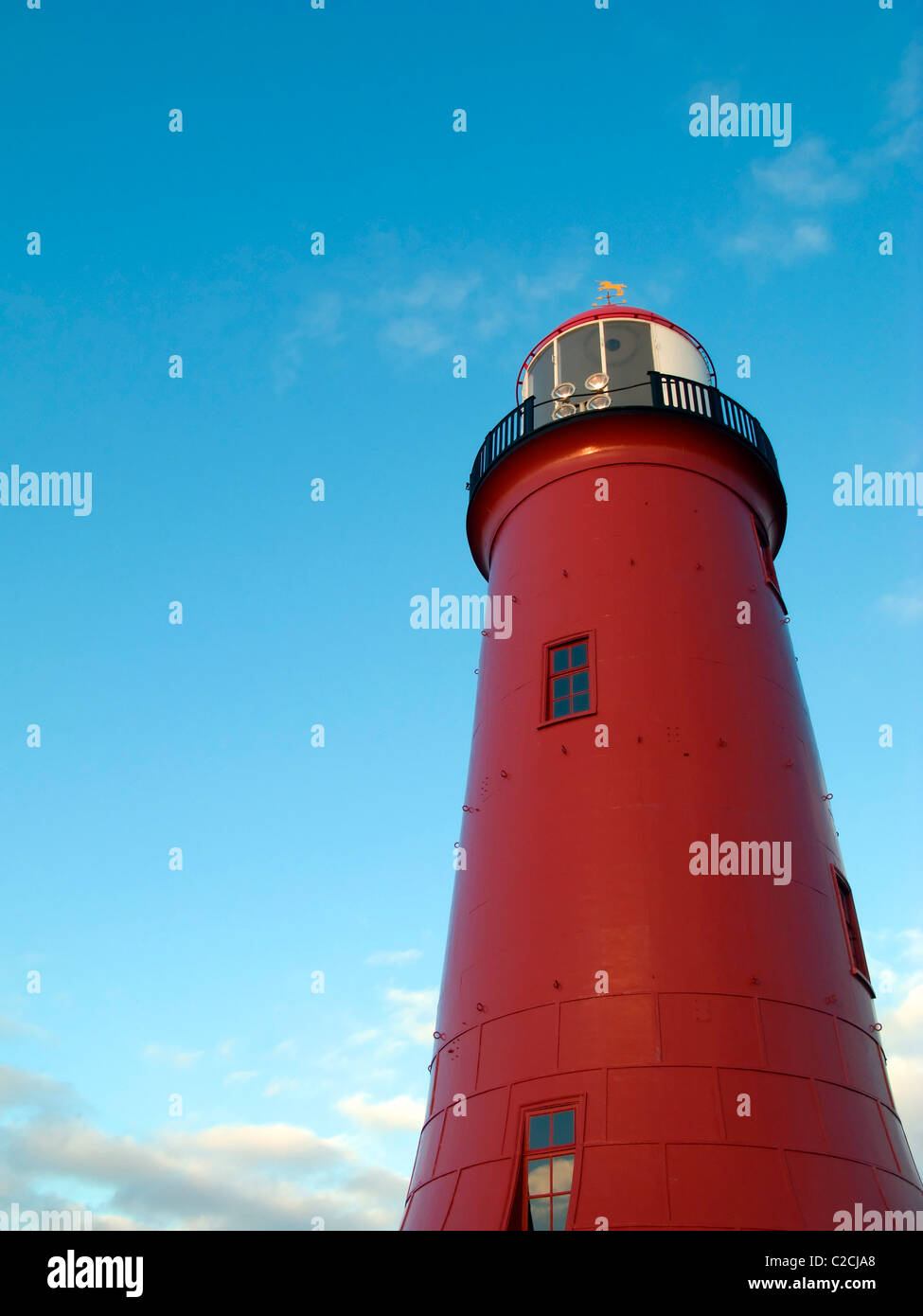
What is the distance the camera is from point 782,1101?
37.6ft

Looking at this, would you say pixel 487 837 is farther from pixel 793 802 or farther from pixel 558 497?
pixel 558 497

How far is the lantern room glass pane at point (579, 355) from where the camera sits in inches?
741

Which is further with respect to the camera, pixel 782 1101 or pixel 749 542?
pixel 749 542

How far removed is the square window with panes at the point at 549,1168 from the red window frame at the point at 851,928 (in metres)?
4.46

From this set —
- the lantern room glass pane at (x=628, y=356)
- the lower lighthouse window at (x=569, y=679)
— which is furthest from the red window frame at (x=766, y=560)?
the lower lighthouse window at (x=569, y=679)

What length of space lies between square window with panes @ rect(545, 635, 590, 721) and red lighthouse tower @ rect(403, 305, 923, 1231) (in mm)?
53

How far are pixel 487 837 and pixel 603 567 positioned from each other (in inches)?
169

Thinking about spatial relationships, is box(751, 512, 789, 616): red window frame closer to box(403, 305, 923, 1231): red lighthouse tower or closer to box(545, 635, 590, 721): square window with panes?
box(403, 305, 923, 1231): red lighthouse tower

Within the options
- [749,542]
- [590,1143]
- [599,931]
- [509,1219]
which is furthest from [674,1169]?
[749,542]

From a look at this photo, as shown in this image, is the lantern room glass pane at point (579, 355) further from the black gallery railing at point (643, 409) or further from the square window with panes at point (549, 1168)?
the square window with panes at point (549, 1168)

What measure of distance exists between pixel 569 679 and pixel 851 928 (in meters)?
5.02

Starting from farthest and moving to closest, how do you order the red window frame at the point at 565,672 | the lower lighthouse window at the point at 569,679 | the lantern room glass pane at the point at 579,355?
the lantern room glass pane at the point at 579,355 → the lower lighthouse window at the point at 569,679 → the red window frame at the point at 565,672

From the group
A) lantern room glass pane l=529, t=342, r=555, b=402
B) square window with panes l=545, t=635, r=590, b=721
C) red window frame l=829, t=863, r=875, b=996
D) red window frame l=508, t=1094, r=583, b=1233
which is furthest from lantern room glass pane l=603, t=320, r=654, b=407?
red window frame l=508, t=1094, r=583, b=1233
